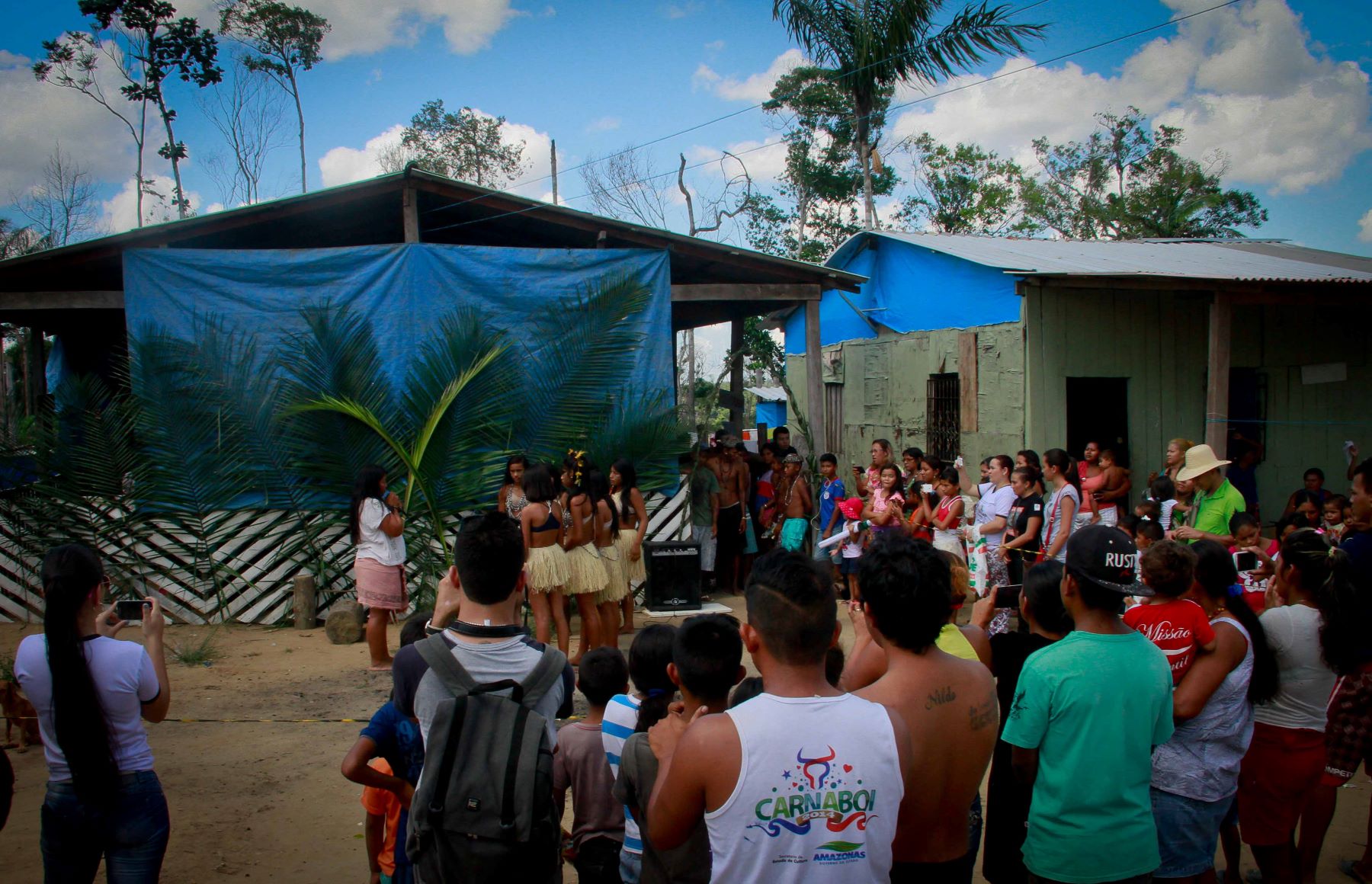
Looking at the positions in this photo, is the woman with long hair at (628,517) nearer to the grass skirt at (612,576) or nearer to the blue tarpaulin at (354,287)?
the grass skirt at (612,576)

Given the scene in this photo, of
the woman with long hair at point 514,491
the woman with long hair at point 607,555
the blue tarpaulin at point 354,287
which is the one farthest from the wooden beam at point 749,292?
the woman with long hair at point 607,555

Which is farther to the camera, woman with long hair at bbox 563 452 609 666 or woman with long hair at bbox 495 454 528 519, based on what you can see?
woman with long hair at bbox 495 454 528 519

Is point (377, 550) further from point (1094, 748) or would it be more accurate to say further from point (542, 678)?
point (1094, 748)

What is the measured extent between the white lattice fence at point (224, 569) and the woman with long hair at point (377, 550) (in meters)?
1.63

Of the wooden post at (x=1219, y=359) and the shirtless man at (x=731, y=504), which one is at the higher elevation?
the wooden post at (x=1219, y=359)

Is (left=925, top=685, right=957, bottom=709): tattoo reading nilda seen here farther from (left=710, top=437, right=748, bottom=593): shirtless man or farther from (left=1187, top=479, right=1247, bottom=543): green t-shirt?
(left=710, top=437, right=748, bottom=593): shirtless man

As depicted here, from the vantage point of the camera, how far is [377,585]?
7004 millimetres

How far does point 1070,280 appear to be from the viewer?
9.68 meters

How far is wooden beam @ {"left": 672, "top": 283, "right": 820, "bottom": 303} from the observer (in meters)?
10.1

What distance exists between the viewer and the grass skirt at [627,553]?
24.9 feet

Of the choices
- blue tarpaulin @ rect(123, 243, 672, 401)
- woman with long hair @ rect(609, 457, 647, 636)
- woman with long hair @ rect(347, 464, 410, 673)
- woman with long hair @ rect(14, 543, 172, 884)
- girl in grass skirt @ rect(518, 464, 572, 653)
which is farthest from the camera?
blue tarpaulin @ rect(123, 243, 672, 401)

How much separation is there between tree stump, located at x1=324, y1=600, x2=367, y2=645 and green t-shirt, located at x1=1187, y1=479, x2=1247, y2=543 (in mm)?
6834

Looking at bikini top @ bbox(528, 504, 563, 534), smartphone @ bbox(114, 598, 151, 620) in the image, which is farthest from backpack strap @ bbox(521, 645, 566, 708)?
bikini top @ bbox(528, 504, 563, 534)

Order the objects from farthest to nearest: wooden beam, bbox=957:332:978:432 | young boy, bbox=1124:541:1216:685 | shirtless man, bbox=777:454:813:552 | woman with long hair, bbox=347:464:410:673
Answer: wooden beam, bbox=957:332:978:432, shirtless man, bbox=777:454:813:552, woman with long hair, bbox=347:464:410:673, young boy, bbox=1124:541:1216:685
